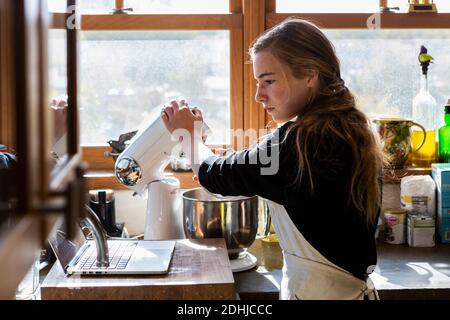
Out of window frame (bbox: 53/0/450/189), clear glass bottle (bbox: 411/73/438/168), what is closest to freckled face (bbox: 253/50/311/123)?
window frame (bbox: 53/0/450/189)

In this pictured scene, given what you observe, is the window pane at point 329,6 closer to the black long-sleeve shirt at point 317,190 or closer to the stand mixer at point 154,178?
the stand mixer at point 154,178

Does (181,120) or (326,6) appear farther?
(326,6)

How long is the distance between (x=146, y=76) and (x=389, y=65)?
0.86 metres

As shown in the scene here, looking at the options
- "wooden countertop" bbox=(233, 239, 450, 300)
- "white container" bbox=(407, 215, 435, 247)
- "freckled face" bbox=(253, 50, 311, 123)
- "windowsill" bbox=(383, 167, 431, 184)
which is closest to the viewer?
"freckled face" bbox=(253, 50, 311, 123)

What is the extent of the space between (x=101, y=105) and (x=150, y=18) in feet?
1.13

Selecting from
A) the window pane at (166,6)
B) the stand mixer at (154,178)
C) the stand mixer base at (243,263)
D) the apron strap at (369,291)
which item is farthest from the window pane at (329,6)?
the apron strap at (369,291)

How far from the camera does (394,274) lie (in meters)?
1.62

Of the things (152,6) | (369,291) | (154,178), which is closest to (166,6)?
(152,6)

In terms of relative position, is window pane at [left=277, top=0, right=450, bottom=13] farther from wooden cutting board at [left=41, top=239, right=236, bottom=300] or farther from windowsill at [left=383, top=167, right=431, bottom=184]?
wooden cutting board at [left=41, top=239, right=236, bottom=300]

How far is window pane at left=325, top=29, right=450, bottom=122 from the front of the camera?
2191mm

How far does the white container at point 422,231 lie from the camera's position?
1917 mm

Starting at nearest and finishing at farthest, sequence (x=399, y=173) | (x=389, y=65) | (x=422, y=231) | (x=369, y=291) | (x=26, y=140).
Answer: (x=26, y=140) < (x=369, y=291) < (x=422, y=231) < (x=399, y=173) < (x=389, y=65)

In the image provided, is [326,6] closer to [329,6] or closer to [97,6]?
[329,6]

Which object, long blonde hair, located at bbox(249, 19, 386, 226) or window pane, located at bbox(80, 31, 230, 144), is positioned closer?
long blonde hair, located at bbox(249, 19, 386, 226)
